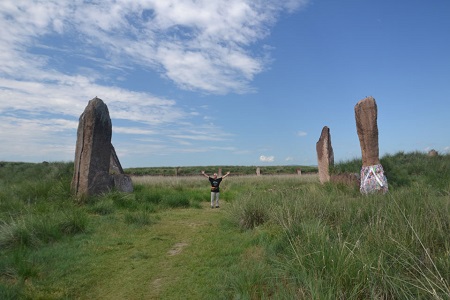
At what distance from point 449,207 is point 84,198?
30.3ft

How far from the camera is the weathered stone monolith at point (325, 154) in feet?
50.0

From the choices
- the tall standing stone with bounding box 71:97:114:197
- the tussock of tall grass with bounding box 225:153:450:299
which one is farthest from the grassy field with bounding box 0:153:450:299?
the tall standing stone with bounding box 71:97:114:197

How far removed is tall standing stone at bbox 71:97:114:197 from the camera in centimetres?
1145

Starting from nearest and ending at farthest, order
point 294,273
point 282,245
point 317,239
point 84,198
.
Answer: point 294,273 → point 317,239 → point 282,245 → point 84,198

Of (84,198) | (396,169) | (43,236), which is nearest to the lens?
(43,236)

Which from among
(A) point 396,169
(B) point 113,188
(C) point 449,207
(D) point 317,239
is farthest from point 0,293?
(A) point 396,169

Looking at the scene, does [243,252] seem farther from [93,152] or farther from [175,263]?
[93,152]

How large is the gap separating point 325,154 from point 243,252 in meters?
10.7

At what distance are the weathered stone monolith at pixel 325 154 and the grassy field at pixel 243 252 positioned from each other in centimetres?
725

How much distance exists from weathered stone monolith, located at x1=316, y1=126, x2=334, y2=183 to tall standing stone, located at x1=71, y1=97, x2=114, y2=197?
837cm

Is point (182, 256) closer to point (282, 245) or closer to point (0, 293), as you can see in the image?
point (282, 245)

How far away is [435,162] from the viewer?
1759cm

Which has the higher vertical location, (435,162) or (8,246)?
(435,162)

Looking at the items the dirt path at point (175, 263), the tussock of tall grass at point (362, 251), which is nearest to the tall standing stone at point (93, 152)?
the dirt path at point (175, 263)
